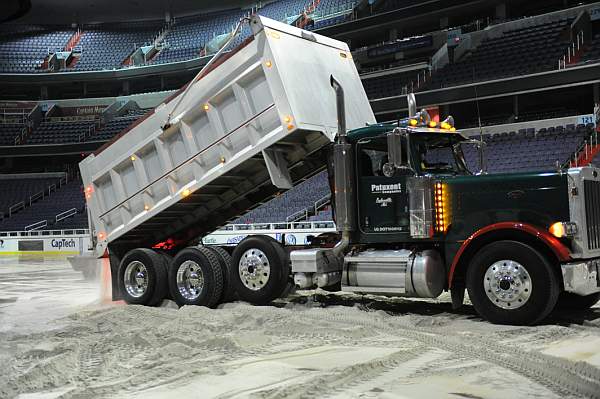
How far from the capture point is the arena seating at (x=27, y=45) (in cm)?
4406

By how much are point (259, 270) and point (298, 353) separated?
9.08ft

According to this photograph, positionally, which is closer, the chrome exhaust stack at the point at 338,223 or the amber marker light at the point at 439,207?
the amber marker light at the point at 439,207

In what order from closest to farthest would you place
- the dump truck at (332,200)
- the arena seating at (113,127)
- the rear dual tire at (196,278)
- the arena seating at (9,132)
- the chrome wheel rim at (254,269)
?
the dump truck at (332,200) < the chrome wheel rim at (254,269) < the rear dual tire at (196,278) < the arena seating at (113,127) < the arena seating at (9,132)

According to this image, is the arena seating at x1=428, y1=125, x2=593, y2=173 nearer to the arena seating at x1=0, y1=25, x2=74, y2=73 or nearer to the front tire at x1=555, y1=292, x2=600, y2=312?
the front tire at x1=555, y1=292, x2=600, y2=312

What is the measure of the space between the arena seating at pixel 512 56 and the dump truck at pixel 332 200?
1892 cm

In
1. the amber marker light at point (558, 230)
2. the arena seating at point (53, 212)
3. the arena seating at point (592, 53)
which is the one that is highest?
the arena seating at point (592, 53)

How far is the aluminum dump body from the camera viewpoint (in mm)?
7672

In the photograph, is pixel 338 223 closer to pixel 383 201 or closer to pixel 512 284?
pixel 383 201

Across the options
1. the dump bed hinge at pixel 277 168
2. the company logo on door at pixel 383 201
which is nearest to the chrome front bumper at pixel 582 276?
the company logo on door at pixel 383 201

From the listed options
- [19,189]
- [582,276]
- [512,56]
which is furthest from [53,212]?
[582,276]

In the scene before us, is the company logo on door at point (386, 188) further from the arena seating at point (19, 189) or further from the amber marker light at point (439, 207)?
the arena seating at point (19, 189)

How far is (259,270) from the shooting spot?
8.21 metres

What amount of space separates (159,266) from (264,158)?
8.17 feet

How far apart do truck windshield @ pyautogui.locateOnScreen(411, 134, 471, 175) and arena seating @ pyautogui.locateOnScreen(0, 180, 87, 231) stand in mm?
27029
